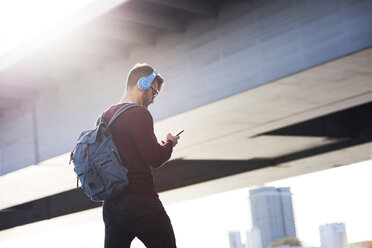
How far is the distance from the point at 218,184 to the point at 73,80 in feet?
30.3

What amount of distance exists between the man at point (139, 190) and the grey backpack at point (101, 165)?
0.15 ft

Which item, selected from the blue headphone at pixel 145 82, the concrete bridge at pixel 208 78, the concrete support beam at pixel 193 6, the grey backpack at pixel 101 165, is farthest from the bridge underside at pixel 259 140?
the grey backpack at pixel 101 165

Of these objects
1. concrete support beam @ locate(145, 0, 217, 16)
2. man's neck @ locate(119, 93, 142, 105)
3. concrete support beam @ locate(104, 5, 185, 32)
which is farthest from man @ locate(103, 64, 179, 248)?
concrete support beam @ locate(104, 5, 185, 32)

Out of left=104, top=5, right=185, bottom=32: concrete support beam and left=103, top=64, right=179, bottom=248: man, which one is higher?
left=104, top=5, right=185, bottom=32: concrete support beam

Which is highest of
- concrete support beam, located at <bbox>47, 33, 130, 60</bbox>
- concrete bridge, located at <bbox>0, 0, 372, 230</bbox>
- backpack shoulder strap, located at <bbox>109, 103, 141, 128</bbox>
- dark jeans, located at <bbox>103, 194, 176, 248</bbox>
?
concrete support beam, located at <bbox>47, 33, 130, 60</bbox>

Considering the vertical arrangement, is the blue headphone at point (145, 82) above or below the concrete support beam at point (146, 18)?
below

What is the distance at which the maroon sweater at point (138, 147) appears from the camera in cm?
395

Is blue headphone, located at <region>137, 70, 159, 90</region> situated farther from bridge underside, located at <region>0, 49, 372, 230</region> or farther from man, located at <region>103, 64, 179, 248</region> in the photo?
bridge underside, located at <region>0, 49, 372, 230</region>

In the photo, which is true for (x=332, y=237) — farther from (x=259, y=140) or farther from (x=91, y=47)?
(x=91, y=47)

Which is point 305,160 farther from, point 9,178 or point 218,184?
point 9,178

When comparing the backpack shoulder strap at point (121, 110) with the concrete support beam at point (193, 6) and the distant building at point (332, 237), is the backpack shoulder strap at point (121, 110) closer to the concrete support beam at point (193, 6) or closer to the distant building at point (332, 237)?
the concrete support beam at point (193, 6)

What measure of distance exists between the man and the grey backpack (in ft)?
0.15

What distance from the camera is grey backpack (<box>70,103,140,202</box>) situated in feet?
12.9

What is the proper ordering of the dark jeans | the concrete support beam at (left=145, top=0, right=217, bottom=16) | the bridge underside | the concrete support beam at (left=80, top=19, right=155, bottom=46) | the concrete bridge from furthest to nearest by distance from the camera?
the concrete support beam at (left=80, top=19, right=155, bottom=46) < the bridge underside < the concrete support beam at (left=145, top=0, right=217, bottom=16) < the concrete bridge < the dark jeans
